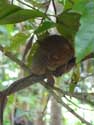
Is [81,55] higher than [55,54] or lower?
lower

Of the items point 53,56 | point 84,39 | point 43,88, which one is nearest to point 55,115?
point 53,56

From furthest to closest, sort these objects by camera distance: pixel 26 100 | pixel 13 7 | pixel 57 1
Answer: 1. pixel 26 100
2. pixel 57 1
3. pixel 13 7

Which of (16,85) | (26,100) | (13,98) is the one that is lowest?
(16,85)

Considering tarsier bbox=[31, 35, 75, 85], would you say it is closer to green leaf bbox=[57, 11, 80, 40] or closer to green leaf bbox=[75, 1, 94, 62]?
green leaf bbox=[57, 11, 80, 40]

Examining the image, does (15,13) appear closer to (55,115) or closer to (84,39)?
(84,39)

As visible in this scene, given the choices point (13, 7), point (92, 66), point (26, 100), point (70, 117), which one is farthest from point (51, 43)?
point (70, 117)

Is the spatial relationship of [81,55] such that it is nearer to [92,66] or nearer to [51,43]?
[51,43]

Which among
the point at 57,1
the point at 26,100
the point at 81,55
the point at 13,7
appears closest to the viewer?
the point at 81,55
